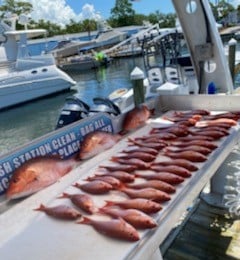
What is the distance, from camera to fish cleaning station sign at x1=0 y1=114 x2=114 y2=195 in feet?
8.13

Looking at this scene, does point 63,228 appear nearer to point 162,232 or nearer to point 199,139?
point 162,232

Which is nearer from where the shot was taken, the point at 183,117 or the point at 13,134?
the point at 183,117

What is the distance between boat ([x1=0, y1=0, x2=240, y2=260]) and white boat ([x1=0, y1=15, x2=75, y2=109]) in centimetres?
1557

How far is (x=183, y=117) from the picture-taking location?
3.65m

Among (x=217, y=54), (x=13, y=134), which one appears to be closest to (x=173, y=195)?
(x=217, y=54)

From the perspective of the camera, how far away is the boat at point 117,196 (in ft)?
5.65

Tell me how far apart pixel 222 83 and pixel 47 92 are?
642 inches

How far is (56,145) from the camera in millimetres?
2881

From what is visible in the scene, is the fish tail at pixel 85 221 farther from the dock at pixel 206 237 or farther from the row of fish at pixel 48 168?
the dock at pixel 206 237

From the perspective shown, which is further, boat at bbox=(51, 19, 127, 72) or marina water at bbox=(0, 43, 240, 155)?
boat at bbox=(51, 19, 127, 72)

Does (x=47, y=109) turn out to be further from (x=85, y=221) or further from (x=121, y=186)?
(x=85, y=221)

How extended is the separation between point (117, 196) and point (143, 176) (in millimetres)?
302

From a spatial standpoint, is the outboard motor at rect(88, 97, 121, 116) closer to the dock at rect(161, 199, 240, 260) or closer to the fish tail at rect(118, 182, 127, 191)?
the dock at rect(161, 199, 240, 260)

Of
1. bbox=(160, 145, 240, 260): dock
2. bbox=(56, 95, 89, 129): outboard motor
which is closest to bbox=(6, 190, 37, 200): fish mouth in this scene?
bbox=(160, 145, 240, 260): dock
